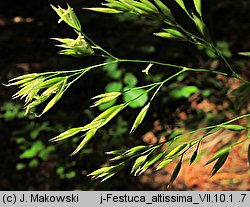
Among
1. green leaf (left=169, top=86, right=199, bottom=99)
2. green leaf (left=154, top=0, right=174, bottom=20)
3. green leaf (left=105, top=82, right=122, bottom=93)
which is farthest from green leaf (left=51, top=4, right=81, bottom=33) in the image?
green leaf (left=169, top=86, right=199, bottom=99)

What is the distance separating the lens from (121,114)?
2.40 m

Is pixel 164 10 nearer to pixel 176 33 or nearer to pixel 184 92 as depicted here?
pixel 176 33

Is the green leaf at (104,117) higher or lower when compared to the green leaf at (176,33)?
lower

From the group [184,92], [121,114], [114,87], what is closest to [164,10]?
[114,87]

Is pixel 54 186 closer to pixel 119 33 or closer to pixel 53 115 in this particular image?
pixel 53 115

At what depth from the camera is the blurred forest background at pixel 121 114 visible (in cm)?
223

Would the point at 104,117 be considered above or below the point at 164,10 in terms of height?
below

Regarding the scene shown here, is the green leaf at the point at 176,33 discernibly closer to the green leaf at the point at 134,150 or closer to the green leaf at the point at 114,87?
the green leaf at the point at 134,150

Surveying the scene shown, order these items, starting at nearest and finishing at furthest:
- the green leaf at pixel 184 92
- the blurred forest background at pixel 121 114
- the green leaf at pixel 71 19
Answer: the green leaf at pixel 71 19, the green leaf at pixel 184 92, the blurred forest background at pixel 121 114

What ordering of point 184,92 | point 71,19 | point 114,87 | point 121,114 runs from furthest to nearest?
point 121,114, point 184,92, point 114,87, point 71,19

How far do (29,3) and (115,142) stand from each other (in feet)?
5.01

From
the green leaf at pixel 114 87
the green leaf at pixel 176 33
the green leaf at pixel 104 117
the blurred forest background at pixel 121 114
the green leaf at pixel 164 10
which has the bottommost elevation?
the blurred forest background at pixel 121 114

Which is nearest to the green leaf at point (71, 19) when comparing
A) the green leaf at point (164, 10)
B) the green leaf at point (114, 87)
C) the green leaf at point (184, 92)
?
the green leaf at point (164, 10)

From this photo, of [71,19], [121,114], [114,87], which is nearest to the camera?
[71,19]
